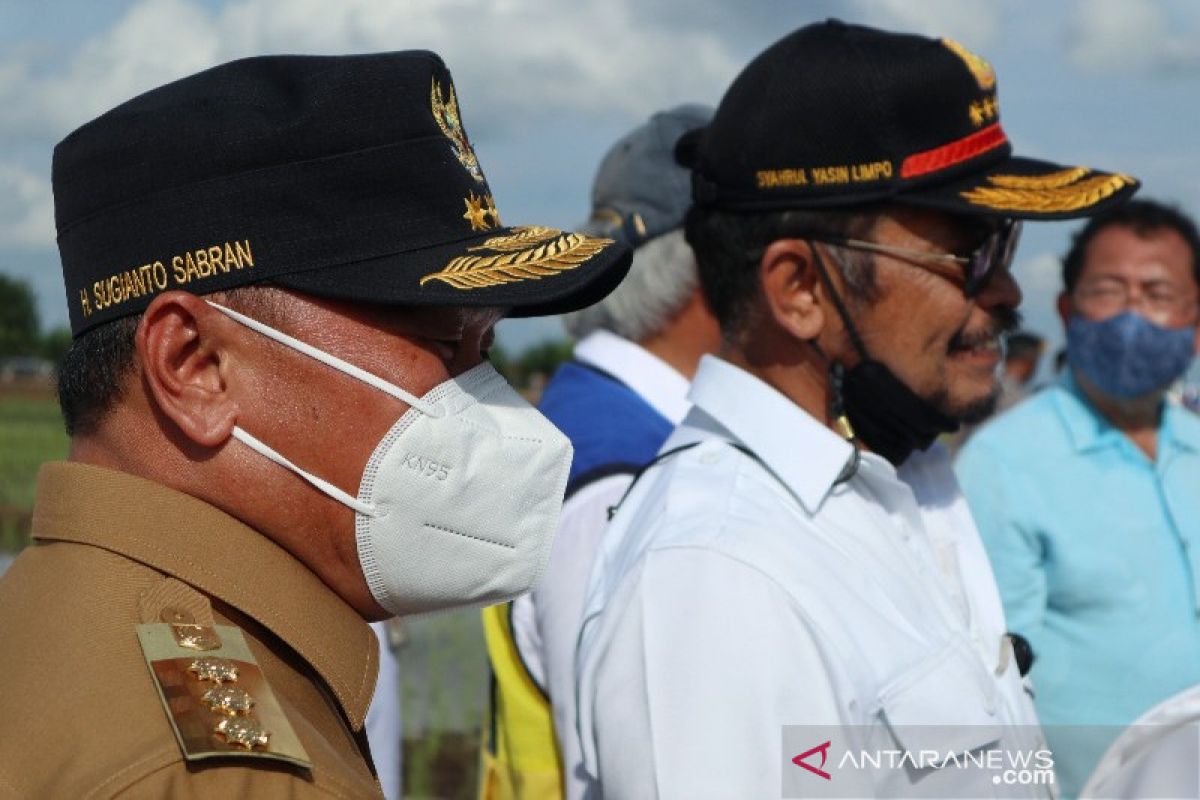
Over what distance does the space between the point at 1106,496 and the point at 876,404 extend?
5.26ft

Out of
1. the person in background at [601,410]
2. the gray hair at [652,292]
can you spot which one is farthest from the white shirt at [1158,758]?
the gray hair at [652,292]

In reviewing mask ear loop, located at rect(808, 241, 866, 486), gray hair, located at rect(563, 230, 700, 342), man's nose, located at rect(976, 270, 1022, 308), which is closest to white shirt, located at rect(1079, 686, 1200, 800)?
mask ear loop, located at rect(808, 241, 866, 486)

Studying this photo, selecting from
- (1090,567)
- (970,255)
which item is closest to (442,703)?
(1090,567)

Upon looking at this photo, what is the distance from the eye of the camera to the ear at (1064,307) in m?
4.31

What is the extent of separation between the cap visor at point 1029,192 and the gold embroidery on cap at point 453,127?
3.21 ft

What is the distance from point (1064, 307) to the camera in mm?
4371

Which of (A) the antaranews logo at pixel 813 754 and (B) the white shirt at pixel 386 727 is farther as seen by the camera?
(B) the white shirt at pixel 386 727

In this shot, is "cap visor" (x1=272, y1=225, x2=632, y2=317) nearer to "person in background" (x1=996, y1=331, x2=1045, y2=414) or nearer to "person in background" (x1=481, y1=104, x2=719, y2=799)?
"person in background" (x1=481, y1=104, x2=719, y2=799)

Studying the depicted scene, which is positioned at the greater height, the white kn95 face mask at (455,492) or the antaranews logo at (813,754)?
the white kn95 face mask at (455,492)

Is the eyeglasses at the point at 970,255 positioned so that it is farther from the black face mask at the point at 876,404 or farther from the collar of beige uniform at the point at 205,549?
the collar of beige uniform at the point at 205,549

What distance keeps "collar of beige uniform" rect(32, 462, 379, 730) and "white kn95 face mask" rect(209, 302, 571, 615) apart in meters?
0.10

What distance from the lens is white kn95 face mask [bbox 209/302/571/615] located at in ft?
5.45

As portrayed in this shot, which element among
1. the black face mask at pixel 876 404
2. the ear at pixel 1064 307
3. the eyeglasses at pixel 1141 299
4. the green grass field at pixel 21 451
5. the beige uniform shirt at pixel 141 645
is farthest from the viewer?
the green grass field at pixel 21 451

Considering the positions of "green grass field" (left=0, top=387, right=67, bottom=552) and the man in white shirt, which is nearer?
the man in white shirt
